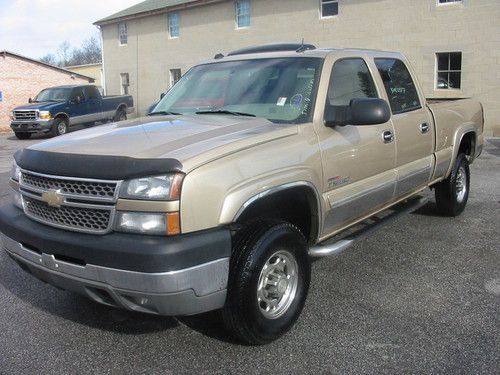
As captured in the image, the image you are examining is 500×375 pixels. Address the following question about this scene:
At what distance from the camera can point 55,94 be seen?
2017cm

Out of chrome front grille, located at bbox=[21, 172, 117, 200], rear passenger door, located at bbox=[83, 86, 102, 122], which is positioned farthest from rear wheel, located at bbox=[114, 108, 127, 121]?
chrome front grille, located at bbox=[21, 172, 117, 200]

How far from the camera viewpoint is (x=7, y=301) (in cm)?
412

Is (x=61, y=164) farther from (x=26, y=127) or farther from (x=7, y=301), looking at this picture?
(x=26, y=127)

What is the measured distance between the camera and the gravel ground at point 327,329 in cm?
312

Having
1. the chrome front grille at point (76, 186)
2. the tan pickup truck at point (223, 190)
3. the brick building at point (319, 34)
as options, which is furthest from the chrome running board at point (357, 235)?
the brick building at point (319, 34)

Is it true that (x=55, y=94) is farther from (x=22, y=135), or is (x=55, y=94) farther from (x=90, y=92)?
(x=22, y=135)

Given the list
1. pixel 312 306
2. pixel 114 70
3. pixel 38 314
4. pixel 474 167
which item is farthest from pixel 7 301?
pixel 114 70

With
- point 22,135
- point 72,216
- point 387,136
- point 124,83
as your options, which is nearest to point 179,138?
point 72,216

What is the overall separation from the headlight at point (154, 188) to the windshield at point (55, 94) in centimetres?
1836

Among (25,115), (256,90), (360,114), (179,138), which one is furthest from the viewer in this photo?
(25,115)

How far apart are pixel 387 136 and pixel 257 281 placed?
2.09 m

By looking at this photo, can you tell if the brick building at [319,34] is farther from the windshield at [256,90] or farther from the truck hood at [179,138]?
the truck hood at [179,138]

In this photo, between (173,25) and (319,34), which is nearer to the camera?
(319,34)

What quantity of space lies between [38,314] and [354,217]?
100 inches
